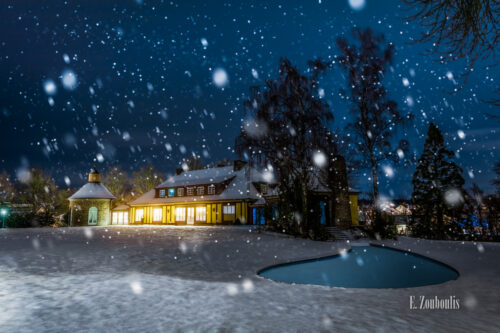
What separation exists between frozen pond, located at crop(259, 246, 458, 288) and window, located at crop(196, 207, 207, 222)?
23746 mm

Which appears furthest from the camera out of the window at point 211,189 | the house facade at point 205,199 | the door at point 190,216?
the door at point 190,216

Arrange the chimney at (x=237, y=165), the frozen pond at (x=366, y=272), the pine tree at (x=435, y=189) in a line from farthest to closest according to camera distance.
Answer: the chimney at (x=237, y=165) → the pine tree at (x=435, y=189) → the frozen pond at (x=366, y=272)

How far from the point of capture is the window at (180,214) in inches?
1460

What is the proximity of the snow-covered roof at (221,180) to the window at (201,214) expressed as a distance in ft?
3.96

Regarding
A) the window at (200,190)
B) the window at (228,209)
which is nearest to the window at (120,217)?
the window at (200,190)

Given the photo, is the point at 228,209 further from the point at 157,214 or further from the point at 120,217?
the point at 120,217

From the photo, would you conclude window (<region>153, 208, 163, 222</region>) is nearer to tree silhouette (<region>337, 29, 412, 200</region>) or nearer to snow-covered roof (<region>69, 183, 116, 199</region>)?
snow-covered roof (<region>69, 183, 116, 199</region>)

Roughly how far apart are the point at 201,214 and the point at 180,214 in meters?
3.30

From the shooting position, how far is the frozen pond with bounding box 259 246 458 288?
28.0 ft

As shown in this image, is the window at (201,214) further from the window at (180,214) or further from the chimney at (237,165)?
the chimney at (237,165)

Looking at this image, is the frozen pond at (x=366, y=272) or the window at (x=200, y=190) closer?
the frozen pond at (x=366, y=272)

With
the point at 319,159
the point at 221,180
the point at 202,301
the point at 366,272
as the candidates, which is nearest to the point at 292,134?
the point at 319,159

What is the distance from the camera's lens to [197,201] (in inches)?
1391

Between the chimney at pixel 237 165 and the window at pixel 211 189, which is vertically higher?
the chimney at pixel 237 165
